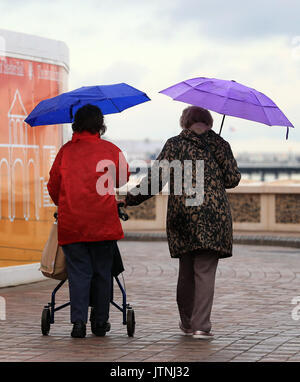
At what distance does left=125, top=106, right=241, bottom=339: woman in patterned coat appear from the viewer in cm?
668

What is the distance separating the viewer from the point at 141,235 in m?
18.7

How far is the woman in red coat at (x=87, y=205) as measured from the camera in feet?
21.6

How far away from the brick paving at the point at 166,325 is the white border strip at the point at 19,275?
131 mm

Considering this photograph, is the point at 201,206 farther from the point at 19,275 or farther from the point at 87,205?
the point at 19,275

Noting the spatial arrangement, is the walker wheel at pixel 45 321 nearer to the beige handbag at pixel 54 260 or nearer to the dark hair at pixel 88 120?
the beige handbag at pixel 54 260

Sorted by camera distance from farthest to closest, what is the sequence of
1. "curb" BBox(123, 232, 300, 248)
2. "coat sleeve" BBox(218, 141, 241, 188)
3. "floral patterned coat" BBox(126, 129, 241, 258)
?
"curb" BBox(123, 232, 300, 248), "coat sleeve" BBox(218, 141, 241, 188), "floral patterned coat" BBox(126, 129, 241, 258)

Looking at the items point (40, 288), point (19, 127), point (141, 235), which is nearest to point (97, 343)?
point (40, 288)

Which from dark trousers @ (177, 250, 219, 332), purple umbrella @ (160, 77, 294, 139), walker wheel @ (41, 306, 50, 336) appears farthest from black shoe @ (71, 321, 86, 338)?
purple umbrella @ (160, 77, 294, 139)

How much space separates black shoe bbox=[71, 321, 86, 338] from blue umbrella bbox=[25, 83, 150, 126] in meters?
1.55

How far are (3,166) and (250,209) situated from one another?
10040 millimetres

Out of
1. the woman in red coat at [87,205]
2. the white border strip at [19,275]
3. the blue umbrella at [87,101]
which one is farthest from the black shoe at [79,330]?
the white border strip at [19,275]

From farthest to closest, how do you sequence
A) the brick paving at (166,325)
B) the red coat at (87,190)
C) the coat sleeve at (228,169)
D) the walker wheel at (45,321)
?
the walker wheel at (45,321)
the coat sleeve at (228,169)
the red coat at (87,190)
the brick paving at (166,325)

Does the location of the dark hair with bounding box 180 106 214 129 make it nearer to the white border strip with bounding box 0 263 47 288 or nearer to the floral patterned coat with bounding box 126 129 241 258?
the floral patterned coat with bounding box 126 129 241 258

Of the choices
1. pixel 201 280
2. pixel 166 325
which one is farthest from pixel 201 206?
pixel 166 325
